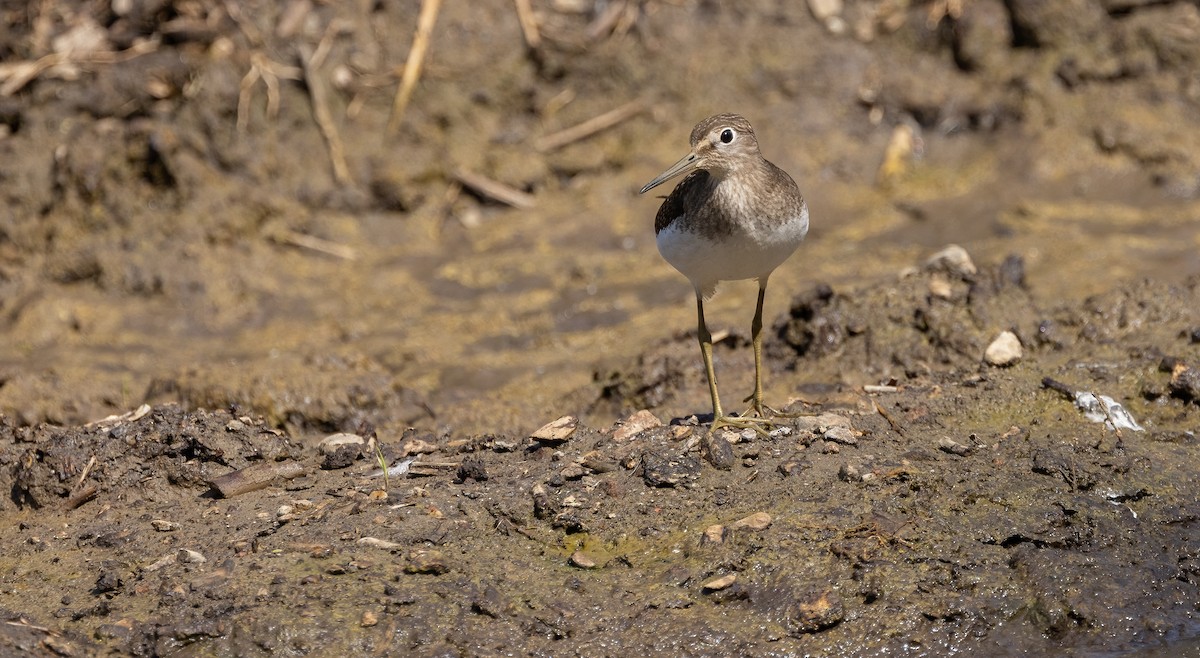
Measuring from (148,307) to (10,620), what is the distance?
4.27 meters

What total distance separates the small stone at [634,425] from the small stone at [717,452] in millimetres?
405

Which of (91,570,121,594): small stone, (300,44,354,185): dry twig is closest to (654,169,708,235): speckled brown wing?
(91,570,121,594): small stone

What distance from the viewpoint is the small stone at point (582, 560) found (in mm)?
5023

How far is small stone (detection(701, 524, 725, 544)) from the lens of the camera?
16.6ft

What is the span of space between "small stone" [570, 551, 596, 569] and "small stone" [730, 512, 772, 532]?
0.59m

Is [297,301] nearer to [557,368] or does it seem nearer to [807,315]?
[557,368]

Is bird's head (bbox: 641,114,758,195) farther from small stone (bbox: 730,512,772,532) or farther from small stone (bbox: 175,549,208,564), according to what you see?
small stone (bbox: 175,549,208,564)

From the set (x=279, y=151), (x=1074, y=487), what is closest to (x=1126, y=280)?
(x=1074, y=487)

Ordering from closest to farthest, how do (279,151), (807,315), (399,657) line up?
(399,657) → (807,315) → (279,151)

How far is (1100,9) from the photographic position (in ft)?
32.1

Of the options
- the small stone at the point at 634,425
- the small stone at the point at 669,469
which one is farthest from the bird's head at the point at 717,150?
the small stone at the point at 669,469

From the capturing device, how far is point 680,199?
595cm

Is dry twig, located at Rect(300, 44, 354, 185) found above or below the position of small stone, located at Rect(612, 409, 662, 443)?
above

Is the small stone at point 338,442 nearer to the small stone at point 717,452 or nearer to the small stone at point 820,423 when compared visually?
the small stone at point 717,452
